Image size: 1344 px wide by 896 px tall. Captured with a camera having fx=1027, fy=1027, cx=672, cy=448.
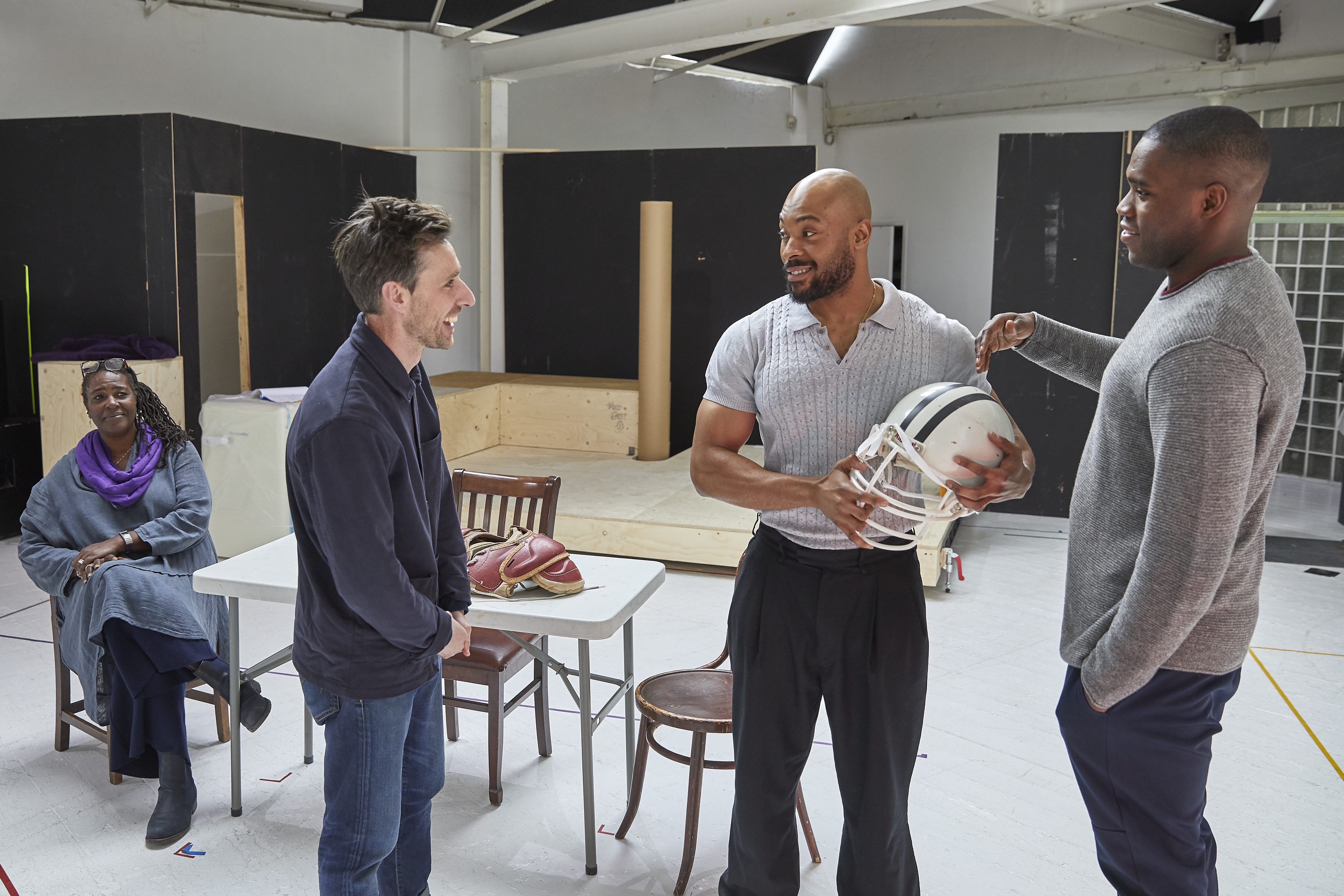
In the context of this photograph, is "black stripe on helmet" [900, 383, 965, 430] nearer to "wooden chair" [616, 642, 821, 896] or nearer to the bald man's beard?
the bald man's beard

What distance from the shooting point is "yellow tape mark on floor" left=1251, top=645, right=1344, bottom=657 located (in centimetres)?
415

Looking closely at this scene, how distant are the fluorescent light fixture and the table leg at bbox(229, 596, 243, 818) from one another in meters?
5.58

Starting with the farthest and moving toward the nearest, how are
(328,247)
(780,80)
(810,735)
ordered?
(780,80) < (328,247) < (810,735)

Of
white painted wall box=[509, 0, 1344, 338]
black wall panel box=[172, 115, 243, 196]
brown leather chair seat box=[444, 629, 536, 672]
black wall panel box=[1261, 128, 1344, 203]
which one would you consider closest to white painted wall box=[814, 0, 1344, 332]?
white painted wall box=[509, 0, 1344, 338]

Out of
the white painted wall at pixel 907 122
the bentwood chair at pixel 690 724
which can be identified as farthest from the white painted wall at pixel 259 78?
the bentwood chair at pixel 690 724

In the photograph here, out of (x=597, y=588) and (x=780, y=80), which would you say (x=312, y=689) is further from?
(x=780, y=80)

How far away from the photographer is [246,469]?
5258 mm

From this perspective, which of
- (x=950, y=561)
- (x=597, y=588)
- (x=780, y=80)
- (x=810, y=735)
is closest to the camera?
(x=810, y=735)

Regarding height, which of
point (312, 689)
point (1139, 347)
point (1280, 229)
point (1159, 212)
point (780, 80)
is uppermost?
point (780, 80)

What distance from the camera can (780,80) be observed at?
10477 millimetres

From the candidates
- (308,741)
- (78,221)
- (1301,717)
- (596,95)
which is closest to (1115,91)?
(596,95)

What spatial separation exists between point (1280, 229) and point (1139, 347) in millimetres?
7536

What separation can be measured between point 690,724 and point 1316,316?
7436 millimetres

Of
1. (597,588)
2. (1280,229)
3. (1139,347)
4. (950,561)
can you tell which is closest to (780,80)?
(1280,229)
